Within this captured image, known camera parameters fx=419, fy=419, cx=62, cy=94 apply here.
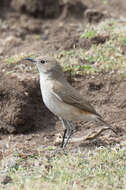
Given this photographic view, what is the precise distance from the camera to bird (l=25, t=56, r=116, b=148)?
6633 mm

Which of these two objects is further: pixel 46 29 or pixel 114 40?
pixel 46 29

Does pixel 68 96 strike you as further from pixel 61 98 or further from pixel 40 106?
pixel 40 106

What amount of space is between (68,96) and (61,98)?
138 millimetres

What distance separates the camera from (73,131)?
25.4 ft

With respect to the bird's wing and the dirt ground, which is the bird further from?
the dirt ground

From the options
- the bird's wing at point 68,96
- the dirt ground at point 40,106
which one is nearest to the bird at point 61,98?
the bird's wing at point 68,96

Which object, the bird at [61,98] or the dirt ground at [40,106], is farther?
the dirt ground at [40,106]

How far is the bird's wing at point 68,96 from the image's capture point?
666 cm

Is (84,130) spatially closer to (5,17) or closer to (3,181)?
(3,181)

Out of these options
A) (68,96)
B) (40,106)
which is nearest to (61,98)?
(68,96)

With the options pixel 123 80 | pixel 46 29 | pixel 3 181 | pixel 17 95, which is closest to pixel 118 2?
pixel 46 29

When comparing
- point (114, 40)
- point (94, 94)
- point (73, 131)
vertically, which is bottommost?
point (73, 131)

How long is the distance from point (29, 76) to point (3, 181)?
3139mm

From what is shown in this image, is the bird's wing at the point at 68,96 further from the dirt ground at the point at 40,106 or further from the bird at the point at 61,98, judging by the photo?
the dirt ground at the point at 40,106
